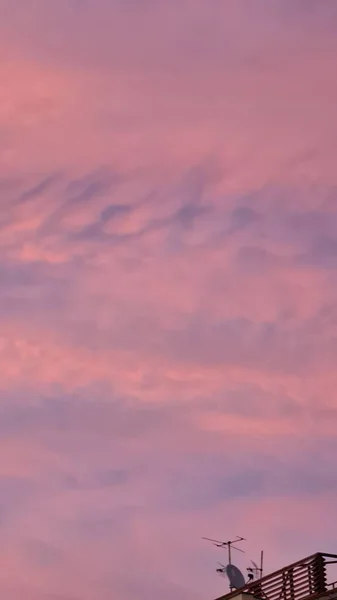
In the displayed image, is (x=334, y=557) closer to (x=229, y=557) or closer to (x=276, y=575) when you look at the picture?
(x=276, y=575)

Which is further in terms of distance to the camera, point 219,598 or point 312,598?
point 219,598

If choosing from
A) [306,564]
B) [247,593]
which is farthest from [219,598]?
[306,564]

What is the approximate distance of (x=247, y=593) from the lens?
180 feet

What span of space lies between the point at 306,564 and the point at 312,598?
5.64ft

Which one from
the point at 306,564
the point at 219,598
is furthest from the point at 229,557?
the point at 306,564

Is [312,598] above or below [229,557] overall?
below

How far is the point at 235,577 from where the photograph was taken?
57.9 m

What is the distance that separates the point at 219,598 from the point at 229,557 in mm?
3491

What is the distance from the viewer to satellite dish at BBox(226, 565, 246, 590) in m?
57.7

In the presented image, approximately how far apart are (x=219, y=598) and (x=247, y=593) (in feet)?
6.79

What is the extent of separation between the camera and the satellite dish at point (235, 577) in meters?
57.7

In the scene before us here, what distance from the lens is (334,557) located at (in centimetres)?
5288

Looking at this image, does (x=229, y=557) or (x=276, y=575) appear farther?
(x=229, y=557)

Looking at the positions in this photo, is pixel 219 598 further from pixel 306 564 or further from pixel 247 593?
pixel 306 564
